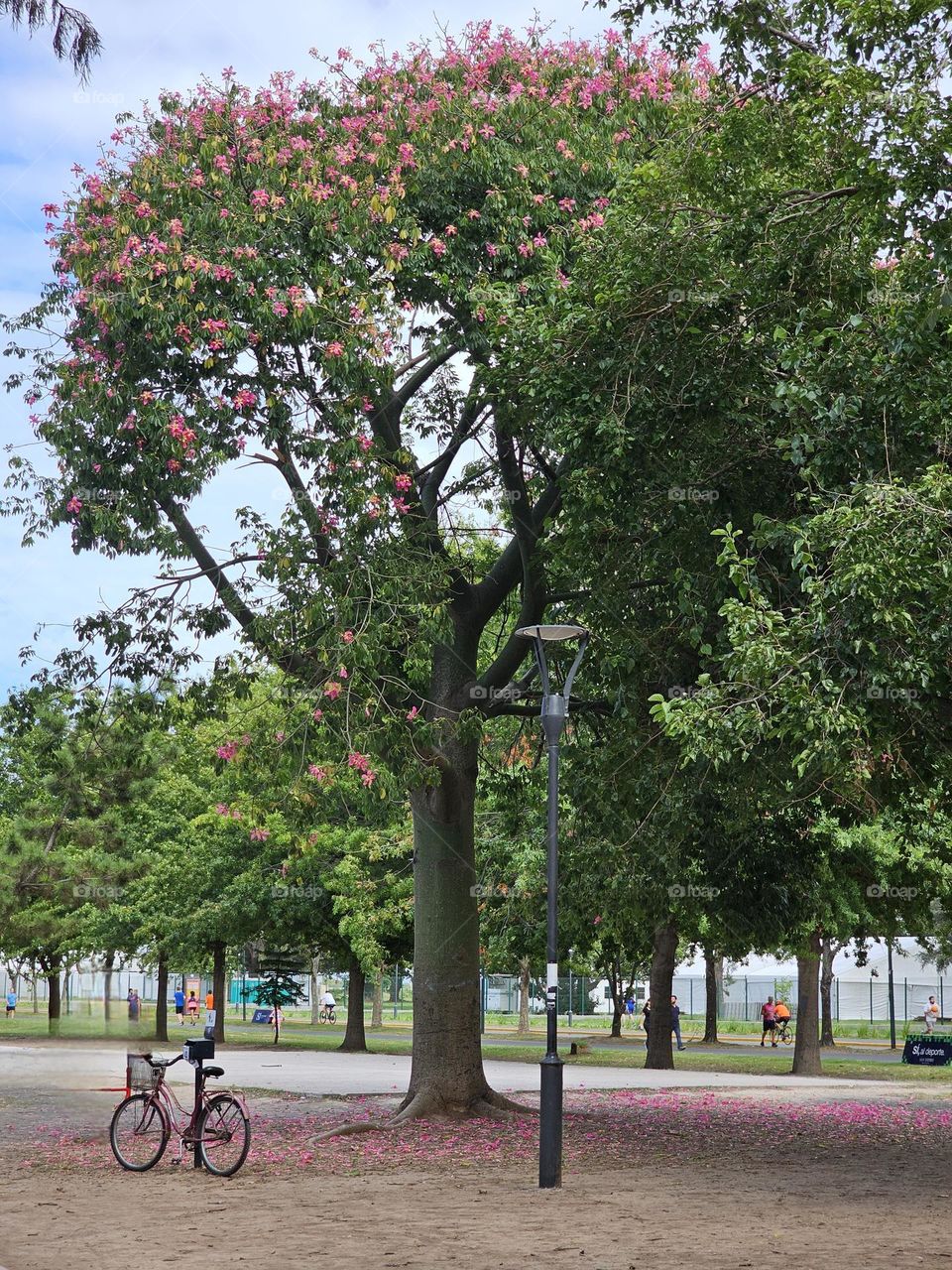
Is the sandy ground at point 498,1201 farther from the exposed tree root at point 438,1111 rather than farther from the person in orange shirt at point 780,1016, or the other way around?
the person in orange shirt at point 780,1016

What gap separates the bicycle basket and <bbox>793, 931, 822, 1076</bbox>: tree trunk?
17512 mm

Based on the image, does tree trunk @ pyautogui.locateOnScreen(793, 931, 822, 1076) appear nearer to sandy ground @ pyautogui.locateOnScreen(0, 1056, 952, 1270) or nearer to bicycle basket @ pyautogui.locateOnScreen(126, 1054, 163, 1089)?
sandy ground @ pyautogui.locateOnScreen(0, 1056, 952, 1270)

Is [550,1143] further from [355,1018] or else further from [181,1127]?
[355,1018]

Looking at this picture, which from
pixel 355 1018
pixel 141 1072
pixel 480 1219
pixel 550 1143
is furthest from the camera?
pixel 355 1018

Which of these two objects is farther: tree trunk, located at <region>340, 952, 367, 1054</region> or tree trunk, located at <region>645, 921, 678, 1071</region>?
tree trunk, located at <region>340, 952, 367, 1054</region>

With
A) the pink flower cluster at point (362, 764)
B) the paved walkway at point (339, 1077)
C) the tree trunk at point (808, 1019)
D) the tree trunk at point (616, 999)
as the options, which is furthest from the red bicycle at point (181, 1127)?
the tree trunk at point (616, 999)

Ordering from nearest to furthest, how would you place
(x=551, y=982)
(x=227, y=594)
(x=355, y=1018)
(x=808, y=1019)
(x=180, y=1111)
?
(x=551, y=982), (x=180, y=1111), (x=227, y=594), (x=808, y=1019), (x=355, y=1018)

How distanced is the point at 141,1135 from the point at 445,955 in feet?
16.0

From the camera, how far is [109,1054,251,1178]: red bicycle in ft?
40.2

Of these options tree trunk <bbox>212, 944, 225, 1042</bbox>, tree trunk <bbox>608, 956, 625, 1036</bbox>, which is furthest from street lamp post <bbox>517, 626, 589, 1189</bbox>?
tree trunk <bbox>608, 956, 625, 1036</bbox>

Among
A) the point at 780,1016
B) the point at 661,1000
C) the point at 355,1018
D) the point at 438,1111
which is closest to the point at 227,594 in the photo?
the point at 438,1111

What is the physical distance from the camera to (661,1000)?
3044 cm

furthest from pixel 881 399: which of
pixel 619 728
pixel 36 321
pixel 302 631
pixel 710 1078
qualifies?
pixel 710 1078

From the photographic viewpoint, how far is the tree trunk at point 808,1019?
28.1m
